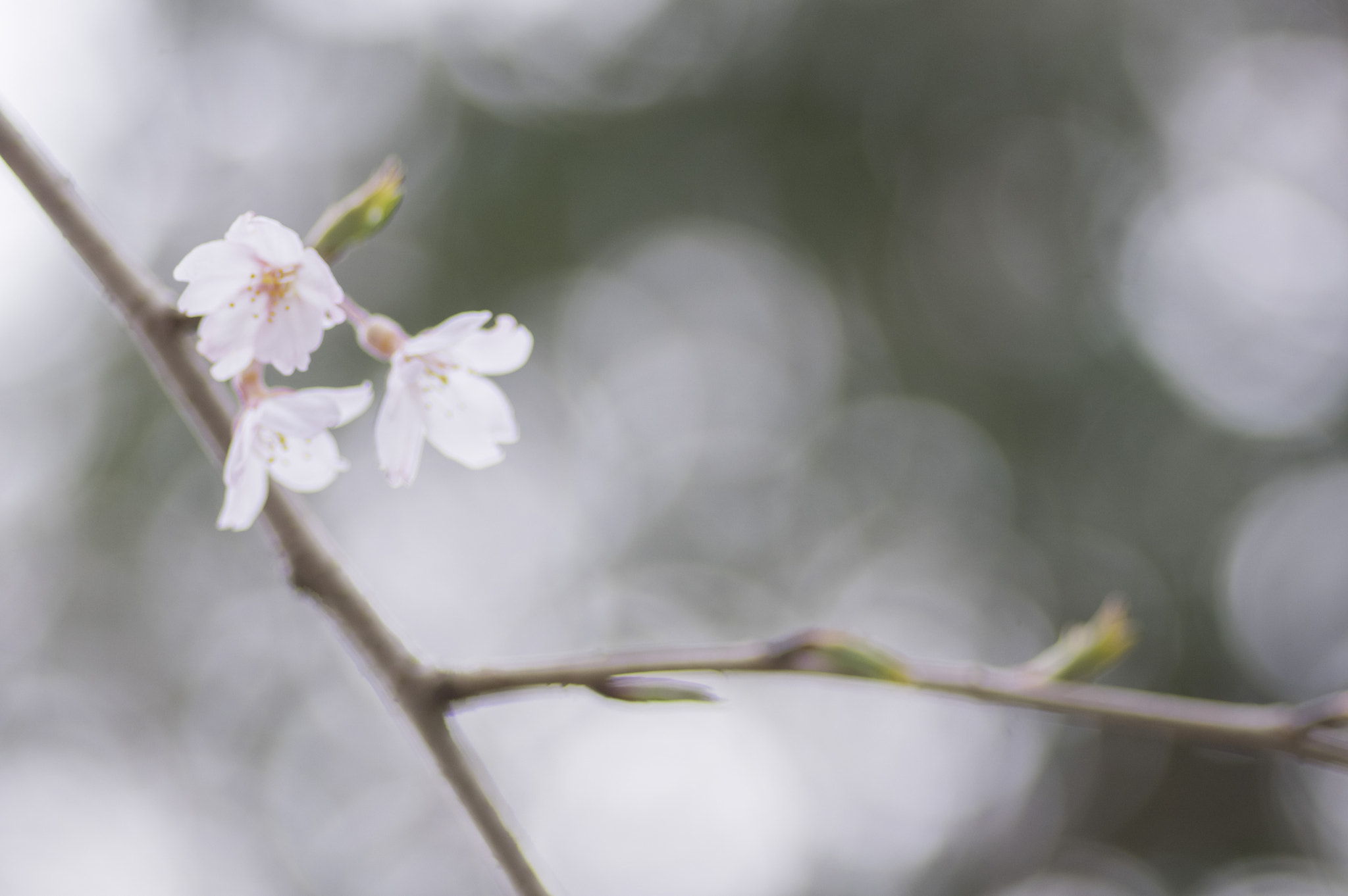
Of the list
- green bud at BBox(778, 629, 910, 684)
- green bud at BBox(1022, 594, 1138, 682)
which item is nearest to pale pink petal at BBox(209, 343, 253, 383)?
green bud at BBox(778, 629, 910, 684)

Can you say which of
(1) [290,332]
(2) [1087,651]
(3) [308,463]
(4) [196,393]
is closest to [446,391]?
(3) [308,463]

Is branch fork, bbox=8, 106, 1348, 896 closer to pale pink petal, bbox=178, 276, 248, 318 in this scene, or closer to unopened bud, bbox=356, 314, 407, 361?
pale pink petal, bbox=178, 276, 248, 318

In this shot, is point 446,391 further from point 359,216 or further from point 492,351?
point 359,216

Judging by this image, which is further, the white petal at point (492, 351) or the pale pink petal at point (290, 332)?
the white petal at point (492, 351)

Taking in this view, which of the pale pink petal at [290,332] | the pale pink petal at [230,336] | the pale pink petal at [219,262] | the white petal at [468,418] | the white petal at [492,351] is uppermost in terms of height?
the pale pink petal at [219,262]

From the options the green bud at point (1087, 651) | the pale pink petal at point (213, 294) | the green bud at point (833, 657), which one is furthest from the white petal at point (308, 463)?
the green bud at point (1087, 651)

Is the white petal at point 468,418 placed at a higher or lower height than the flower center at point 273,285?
lower

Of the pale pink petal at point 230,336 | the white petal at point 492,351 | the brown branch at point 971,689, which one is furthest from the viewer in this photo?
the white petal at point 492,351

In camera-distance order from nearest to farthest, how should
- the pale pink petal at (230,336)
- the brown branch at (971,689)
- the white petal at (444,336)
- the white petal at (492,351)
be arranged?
the brown branch at (971,689) → the pale pink petal at (230,336) → the white petal at (444,336) → the white petal at (492,351)

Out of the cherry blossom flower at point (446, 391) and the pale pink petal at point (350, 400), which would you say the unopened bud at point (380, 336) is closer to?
the cherry blossom flower at point (446, 391)

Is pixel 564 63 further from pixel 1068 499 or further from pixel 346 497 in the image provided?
pixel 1068 499
